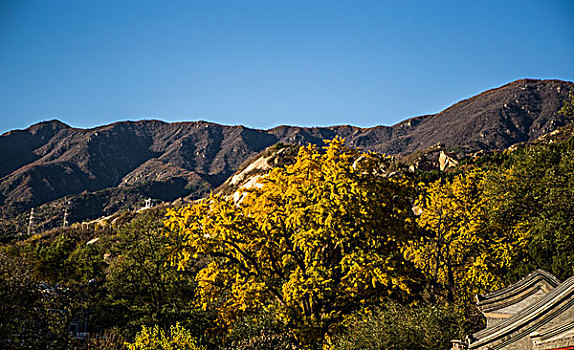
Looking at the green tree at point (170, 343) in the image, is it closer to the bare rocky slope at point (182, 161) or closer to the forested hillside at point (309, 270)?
the forested hillside at point (309, 270)

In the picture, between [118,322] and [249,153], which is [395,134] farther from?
[118,322]

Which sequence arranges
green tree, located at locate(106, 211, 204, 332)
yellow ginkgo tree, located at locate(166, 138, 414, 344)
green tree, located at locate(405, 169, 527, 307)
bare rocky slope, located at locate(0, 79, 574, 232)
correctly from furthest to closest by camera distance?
bare rocky slope, located at locate(0, 79, 574, 232), green tree, located at locate(106, 211, 204, 332), green tree, located at locate(405, 169, 527, 307), yellow ginkgo tree, located at locate(166, 138, 414, 344)

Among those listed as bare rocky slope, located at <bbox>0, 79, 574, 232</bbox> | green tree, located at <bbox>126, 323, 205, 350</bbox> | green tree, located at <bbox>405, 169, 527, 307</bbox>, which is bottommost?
green tree, located at <bbox>126, 323, 205, 350</bbox>

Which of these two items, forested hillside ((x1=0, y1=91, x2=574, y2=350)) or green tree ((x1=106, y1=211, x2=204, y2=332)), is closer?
forested hillside ((x1=0, y1=91, x2=574, y2=350))

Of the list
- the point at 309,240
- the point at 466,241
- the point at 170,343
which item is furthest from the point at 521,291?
the point at 170,343

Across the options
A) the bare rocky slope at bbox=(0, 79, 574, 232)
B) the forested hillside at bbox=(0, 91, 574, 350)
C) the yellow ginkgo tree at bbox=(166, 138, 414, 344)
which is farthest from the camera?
the bare rocky slope at bbox=(0, 79, 574, 232)

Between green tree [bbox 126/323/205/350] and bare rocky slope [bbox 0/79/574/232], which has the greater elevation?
bare rocky slope [bbox 0/79/574/232]

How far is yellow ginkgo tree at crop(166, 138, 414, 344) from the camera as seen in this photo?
35.9 ft

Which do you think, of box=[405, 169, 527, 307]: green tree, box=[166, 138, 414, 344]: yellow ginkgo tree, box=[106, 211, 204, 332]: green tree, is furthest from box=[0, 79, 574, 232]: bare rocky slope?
box=[166, 138, 414, 344]: yellow ginkgo tree

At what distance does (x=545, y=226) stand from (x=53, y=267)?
116 feet

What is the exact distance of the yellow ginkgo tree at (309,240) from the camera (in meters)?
10.9

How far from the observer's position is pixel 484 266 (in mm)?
17359

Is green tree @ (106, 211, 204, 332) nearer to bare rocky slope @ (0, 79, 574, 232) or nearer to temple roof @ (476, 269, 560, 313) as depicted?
temple roof @ (476, 269, 560, 313)

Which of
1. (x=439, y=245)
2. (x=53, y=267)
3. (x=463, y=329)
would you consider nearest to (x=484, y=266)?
(x=439, y=245)
